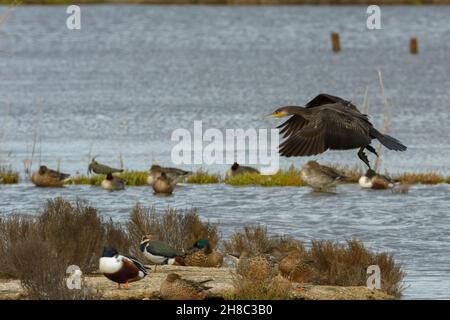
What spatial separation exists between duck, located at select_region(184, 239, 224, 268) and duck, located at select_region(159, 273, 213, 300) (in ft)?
7.56

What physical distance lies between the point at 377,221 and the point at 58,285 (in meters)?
8.52

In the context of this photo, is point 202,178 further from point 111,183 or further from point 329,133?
point 329,133

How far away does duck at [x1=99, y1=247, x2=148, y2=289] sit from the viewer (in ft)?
44.7

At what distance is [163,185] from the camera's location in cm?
2308

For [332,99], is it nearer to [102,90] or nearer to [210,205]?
[210,205]

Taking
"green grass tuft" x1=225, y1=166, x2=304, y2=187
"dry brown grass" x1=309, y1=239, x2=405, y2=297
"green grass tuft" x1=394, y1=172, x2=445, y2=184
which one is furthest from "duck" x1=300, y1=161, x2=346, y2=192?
"dry brown grass" x1=309, y1=239, x2=405, y2=297

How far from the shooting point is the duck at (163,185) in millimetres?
23094

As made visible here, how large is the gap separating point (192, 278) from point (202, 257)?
1244 mm

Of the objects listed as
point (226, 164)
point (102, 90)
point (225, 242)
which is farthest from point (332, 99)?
point (102, 90)

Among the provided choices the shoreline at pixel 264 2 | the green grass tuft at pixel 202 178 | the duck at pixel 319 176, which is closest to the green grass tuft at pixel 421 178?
the duck at pixel 319 176

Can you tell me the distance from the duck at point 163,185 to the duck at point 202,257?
7284 millimetres

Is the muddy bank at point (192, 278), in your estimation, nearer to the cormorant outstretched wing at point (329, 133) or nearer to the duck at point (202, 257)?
the duck at point (202, 257)

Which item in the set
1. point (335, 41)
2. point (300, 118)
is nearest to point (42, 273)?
point (300, 118)

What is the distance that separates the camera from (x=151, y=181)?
23922 millimetres
